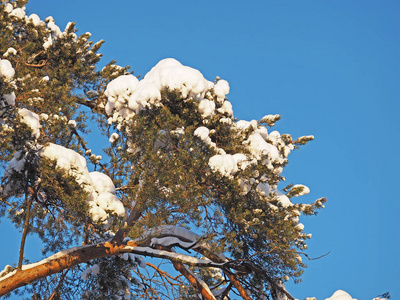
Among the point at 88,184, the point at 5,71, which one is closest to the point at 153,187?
the point at 88,184

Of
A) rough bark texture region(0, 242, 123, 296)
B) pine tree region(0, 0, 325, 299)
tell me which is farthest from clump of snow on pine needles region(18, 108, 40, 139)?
rough bark texture region(0, 242, 123, 296)

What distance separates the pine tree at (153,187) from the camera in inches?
388

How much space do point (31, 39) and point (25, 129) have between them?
18.7 ft

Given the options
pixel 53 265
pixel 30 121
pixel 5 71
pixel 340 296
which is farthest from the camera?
pixel 53 265

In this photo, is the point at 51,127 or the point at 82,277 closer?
the point at 51,127

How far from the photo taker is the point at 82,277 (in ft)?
42.2

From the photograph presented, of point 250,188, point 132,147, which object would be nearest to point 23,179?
point 132,147

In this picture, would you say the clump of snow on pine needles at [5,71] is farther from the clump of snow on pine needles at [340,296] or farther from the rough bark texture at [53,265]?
the clump of snow on pine needles at [340,296]

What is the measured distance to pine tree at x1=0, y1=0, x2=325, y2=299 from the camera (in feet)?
32.3

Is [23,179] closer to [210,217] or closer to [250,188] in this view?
[210,217]

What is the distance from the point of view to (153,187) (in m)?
9.80

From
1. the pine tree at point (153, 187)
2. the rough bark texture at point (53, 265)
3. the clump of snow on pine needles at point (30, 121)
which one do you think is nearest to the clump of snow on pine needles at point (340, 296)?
the pine tree at point (153, 187)

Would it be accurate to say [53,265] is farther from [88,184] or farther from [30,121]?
[30,121]

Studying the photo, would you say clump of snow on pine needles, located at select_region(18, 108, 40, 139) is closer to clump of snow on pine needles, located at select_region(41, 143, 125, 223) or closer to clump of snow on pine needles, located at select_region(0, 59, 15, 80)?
clump of snow on pine needles, located at select_region(41, 143, 125, 223)
